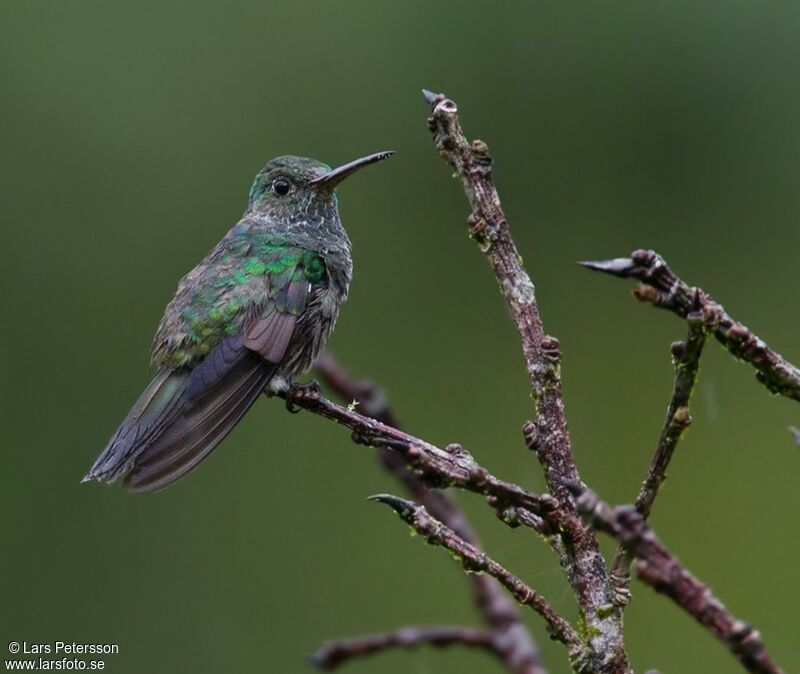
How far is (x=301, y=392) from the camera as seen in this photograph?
3627 millimetres

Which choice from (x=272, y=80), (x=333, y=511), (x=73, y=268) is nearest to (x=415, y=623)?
(x=333, y=511)

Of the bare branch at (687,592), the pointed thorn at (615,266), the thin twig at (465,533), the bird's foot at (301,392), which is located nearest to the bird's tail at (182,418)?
the bird's foot at (301,392)

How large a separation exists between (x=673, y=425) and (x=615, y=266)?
1.25 ft

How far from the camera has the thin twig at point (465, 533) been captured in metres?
2.07

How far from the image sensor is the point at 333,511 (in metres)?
8.19

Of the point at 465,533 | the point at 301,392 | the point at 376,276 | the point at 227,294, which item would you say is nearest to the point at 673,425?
the point at 465,533

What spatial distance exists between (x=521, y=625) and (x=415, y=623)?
523 centimetres

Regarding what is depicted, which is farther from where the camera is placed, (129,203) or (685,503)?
(129,203)

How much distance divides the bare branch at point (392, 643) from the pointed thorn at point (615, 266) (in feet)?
3.34

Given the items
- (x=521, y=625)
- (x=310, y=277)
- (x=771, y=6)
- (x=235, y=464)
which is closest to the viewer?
(x=521, y=625)

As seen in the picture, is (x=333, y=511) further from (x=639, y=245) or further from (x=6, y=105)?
(x=6, y=105)

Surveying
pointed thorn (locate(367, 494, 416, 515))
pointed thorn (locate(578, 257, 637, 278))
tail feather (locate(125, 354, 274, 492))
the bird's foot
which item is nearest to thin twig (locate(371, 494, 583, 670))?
pointed thorn (locate(367, 494, 416, 515))

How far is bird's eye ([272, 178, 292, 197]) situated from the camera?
534 cm

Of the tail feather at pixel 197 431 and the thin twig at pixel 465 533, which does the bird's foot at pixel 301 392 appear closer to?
the tail feather at pixel 197 431
